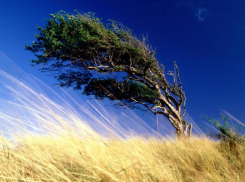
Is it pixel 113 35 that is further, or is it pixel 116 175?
pixel 113 35

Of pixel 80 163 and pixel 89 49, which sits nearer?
pixel 80 163

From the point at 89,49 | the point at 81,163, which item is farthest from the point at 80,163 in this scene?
the point at 89,49

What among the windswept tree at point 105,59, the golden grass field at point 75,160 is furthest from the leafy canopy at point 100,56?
the golden grass field at point 75,160

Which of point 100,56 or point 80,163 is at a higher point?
point 100,56

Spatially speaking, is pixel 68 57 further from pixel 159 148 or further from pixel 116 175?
pixel 116 175

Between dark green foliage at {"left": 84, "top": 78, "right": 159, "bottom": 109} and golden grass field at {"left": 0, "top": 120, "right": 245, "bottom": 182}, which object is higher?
dark green foliage at {"left": 84, "top": 78, "right": 159, "bottom": 109}

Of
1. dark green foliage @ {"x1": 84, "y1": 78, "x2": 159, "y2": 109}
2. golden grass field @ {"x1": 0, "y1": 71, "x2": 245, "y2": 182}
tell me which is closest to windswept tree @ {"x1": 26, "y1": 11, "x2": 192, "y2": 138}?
dark green foliage @ {"x1": 84, "y1": 78, "x2": 159, "y2": 109}

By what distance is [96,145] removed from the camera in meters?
2.00

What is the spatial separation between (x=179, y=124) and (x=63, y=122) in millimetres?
9794

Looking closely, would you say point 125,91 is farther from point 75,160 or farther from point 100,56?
point 75,160

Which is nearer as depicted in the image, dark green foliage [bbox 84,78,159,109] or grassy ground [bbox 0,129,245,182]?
grassy ground [bbox 0,129,245,182]

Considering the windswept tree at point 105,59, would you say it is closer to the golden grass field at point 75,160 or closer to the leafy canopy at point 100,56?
the leafy canopy at point 100,56

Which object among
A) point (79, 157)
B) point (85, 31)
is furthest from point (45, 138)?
point (85, 31)

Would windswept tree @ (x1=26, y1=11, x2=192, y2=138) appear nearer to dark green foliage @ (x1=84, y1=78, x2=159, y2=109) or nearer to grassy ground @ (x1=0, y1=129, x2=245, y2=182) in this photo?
dark green foliage @ (x1=84, y1=78, x2=159, y2=109)
